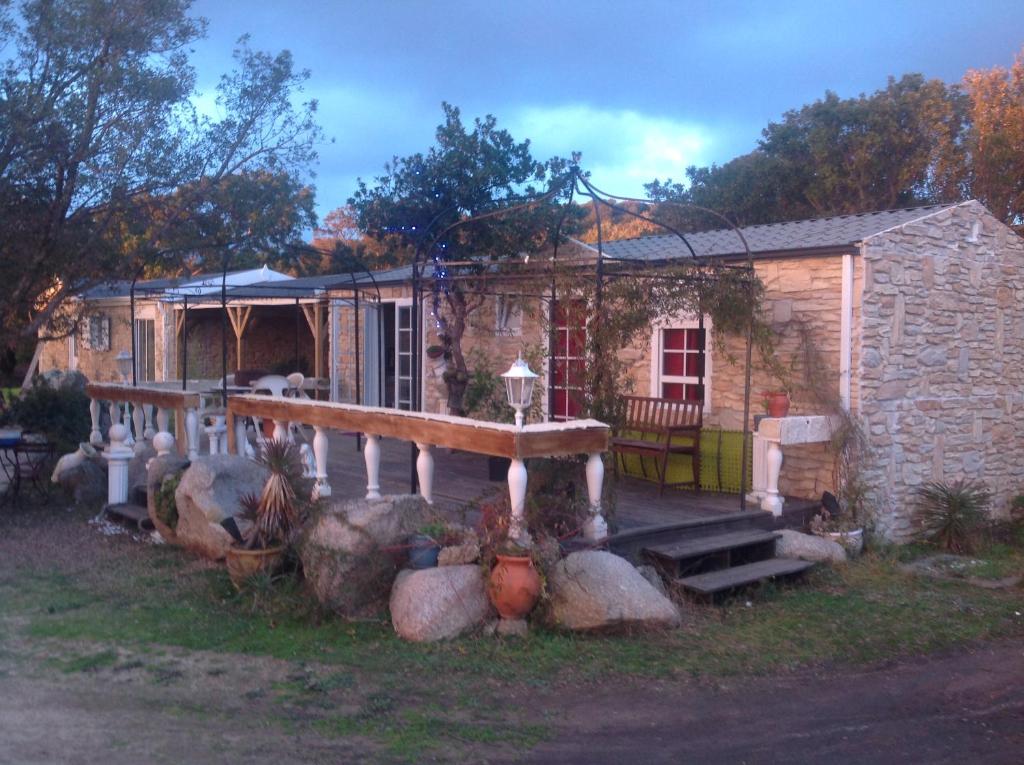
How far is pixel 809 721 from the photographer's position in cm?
482

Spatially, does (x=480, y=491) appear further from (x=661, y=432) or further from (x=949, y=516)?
(x=949, y=516)

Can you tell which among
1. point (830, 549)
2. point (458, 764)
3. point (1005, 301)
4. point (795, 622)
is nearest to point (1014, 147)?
point (1005, 301)

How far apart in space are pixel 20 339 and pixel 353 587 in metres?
6.81

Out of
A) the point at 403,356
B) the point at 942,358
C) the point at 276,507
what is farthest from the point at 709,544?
the point at 403,356

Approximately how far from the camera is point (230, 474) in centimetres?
768

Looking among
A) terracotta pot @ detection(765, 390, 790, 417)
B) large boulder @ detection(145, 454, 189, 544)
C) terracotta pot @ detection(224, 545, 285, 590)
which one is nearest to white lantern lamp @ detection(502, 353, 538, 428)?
terracotta pot @ detection(224, 545, 285, 590)

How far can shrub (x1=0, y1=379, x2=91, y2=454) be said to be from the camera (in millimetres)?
12227

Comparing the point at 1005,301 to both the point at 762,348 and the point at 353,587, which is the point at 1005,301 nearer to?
the point at 762,348

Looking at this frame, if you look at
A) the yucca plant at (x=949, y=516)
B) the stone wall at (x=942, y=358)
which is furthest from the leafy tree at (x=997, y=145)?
the yucca plant at (x=949, y=516)

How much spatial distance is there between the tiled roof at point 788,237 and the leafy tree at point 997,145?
1020 cm

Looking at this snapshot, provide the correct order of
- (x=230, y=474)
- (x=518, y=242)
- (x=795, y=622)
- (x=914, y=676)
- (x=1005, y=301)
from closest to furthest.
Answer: (x=914, y=676), (x=795, y=622), (x=230, y=474), (x=1005, y=301), (x=518, y=242)

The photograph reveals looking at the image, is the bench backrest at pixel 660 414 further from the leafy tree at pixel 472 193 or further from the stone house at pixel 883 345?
the leafy tree at pixel 472 193

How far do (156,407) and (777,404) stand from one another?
6.17 m

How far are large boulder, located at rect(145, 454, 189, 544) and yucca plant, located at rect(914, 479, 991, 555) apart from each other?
681cm
